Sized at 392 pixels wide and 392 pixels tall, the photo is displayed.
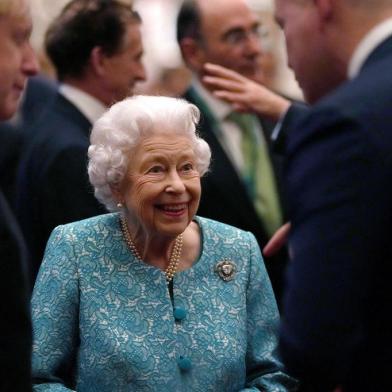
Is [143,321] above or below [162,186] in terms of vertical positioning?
below

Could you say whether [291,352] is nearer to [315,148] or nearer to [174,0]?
[315,148]

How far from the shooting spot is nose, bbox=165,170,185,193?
13.3ft

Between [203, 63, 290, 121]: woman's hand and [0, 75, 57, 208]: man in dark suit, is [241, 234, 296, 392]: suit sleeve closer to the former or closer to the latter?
[203, 63, 290, 121]: woman's hand

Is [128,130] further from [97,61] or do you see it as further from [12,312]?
[12,312]

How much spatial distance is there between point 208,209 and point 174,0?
13.7 ft

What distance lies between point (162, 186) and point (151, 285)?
34cm

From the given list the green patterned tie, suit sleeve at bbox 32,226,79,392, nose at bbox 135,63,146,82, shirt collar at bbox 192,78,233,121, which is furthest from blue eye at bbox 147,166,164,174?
nose at bbox 135,63,146,82

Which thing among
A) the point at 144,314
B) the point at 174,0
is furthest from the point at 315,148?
the point at 174,0

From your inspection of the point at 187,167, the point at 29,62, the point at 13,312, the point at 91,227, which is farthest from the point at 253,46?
the point at 13,312

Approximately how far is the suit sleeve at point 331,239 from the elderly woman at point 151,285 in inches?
51.8

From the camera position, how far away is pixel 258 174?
4961mm

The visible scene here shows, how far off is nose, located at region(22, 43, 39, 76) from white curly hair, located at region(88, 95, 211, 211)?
93cm

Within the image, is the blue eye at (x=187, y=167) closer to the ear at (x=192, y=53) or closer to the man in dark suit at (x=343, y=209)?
the ear at (x=192, y=53)

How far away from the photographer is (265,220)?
488 centimetres
